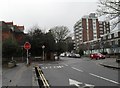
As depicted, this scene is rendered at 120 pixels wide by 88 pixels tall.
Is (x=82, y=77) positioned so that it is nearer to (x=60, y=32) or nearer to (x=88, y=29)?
(x=60, y=32)

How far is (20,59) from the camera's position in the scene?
5978cm

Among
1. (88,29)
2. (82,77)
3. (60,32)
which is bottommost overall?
(82,77)

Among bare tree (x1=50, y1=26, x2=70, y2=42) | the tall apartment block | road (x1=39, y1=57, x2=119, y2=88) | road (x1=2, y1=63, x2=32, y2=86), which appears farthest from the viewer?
the tall apartment block

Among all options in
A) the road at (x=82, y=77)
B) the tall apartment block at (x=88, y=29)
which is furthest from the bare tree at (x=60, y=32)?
the tall apartment block at (x=88, y=29)

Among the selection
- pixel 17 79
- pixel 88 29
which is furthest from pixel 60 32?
pixel 88 29

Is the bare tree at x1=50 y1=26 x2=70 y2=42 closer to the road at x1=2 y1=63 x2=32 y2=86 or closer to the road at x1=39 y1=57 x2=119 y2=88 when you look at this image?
the road at x1=39 y1=57 x2=119 y2=88

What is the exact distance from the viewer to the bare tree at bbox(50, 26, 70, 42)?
87406mm

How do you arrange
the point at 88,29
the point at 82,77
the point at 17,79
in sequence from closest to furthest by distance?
the point at 82,77, the point at 17,79, the point at 88,29

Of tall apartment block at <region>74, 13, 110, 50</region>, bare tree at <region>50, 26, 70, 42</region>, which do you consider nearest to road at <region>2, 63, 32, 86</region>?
bare tree at <region>50, 26, 70, 42</region>

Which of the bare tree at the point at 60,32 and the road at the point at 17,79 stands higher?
the bare tree at the point at 60,32

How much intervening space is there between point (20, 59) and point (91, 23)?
11046 cm

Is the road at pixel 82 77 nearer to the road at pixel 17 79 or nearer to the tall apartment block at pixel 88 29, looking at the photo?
the road at pixel 17 79

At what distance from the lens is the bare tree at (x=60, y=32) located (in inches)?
3441

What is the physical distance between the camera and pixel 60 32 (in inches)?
3501
